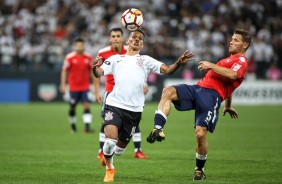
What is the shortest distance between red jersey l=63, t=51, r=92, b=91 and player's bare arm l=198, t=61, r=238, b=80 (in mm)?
10108

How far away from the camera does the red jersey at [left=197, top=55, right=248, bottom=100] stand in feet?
34.2

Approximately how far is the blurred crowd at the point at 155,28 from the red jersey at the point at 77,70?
1176cm

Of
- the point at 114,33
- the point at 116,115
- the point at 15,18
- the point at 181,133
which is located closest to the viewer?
the point at 116,115

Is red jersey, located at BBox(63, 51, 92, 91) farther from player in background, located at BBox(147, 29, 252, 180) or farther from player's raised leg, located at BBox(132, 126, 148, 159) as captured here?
player in background, located at BBox(147, 29, 252, 180)

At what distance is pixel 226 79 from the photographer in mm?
10539

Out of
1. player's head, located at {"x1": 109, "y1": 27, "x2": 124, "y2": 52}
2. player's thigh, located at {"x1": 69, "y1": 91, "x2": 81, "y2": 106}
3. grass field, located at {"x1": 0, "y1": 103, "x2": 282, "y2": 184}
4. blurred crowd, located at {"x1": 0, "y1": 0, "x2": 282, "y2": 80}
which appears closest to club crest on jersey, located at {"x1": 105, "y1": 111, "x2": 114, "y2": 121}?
grass field, located at {"x1": 0, "y1": 103, "x2": 282, "y2": 184}

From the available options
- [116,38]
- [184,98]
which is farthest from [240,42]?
[116,38]

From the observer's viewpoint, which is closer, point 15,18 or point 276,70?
point 276,70

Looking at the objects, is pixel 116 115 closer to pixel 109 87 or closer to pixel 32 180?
pixel 32 180

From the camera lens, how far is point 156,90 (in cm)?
3162

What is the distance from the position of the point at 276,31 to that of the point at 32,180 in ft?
83.4

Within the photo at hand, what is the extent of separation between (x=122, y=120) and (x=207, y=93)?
1.39 meters

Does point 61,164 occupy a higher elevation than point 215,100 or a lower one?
lower

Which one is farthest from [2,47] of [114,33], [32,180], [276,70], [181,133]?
[32,180]
